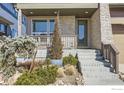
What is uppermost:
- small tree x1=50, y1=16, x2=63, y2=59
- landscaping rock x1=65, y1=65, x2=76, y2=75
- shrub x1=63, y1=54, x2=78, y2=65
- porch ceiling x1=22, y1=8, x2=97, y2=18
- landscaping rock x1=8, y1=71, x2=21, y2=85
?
porch ceiling x1=22, y1=8, x2=97, y2=18

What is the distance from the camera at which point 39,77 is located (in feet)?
35.0

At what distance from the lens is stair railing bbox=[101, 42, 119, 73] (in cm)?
1271

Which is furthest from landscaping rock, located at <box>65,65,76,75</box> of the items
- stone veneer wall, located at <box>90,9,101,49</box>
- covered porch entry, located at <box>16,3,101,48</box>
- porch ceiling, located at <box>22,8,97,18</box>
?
porch ceiling, located at <box>22,8,97,18</box>

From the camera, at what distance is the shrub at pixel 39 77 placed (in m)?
10.0

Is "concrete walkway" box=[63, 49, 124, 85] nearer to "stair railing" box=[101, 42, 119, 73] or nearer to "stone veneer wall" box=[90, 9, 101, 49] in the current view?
"stair railing" box=[101, 42, 119, 73]

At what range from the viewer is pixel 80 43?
19.4 meters

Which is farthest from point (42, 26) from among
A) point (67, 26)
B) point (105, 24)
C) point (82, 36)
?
point (105, 24)

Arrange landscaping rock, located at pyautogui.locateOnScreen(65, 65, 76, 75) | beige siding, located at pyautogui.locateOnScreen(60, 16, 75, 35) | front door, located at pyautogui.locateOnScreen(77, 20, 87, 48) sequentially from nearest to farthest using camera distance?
landscaping rock, located at pyautogui.locateOnScreen(65, 65, 76, 75), beige siding, located at pyautogui.locateOnScreen(60, 16, 75, 35), front door, located at pyautogui.locateOnScreen(77, 20, 87, 48)

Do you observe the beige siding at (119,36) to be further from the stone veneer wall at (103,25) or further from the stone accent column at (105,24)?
the stone accent column at (105,24)

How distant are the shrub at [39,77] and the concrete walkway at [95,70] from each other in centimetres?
152

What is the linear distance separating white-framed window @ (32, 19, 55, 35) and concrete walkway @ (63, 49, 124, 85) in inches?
147

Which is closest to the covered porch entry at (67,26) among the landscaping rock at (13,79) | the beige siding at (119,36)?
the beige siding at (119,36)
